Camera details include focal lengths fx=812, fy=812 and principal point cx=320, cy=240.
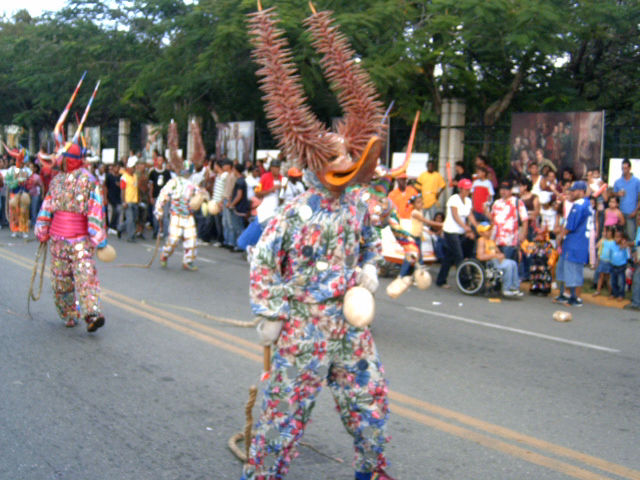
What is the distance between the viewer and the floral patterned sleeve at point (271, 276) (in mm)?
3873

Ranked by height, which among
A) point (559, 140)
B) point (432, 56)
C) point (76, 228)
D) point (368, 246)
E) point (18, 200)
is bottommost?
point (18, 200)

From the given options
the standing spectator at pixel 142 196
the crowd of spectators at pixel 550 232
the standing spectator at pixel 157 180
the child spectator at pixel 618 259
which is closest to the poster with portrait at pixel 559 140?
the crowd of spectators at pixel 550 232

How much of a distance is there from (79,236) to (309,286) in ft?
14.6

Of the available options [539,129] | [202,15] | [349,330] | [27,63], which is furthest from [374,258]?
[27,63]

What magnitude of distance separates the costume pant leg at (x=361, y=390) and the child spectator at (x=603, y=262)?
8.89m

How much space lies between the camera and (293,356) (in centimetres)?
390

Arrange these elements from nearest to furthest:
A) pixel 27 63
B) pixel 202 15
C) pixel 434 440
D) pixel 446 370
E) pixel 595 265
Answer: pixel 434 440 < pixel 446 370 < pixel 595 265 < pixel 202 15 < pixel 27 63

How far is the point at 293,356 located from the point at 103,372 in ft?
10.5

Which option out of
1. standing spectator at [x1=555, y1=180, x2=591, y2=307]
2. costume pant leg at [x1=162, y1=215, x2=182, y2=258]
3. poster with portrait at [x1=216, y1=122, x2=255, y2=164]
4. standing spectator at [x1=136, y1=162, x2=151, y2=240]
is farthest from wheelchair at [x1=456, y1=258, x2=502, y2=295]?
poster with portrait at [x1=216, y1=122, x2=255, y2=164]

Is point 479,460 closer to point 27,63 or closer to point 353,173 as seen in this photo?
point 353,173

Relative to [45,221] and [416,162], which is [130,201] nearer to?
[416,162]

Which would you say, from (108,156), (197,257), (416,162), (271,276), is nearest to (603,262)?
(416,162)

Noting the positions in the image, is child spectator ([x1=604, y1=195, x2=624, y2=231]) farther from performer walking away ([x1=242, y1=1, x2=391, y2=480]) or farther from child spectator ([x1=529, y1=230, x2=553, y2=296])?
performer walking away ([x1=242, y1=1, x2=391, y2=480])

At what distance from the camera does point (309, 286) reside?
12.9ft
